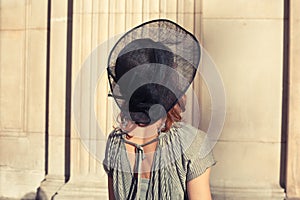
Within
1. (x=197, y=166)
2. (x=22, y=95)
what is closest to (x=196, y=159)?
(x=197, y=166)

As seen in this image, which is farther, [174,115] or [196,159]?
[174,115]

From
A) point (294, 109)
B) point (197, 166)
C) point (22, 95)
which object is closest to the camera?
point (197, 166)

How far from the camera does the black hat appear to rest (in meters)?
2.32

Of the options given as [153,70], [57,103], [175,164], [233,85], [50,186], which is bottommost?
[50,186]

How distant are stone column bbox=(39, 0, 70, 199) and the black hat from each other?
444 cm

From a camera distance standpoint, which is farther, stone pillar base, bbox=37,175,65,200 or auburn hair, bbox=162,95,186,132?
stone pillar base, bbox=37,175,65,200

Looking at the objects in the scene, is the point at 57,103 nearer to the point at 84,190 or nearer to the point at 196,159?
the point at 84,190

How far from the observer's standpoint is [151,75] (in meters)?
2.31

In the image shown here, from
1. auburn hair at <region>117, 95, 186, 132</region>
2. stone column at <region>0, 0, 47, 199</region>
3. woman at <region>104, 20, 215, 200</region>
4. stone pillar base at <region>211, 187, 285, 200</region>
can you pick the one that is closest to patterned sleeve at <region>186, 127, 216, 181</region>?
woman at <region>104, 20, 215, 200</region>

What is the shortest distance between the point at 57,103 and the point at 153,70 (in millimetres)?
4764

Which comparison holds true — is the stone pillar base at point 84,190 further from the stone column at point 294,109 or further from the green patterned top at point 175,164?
the green patterned top at point 175,164

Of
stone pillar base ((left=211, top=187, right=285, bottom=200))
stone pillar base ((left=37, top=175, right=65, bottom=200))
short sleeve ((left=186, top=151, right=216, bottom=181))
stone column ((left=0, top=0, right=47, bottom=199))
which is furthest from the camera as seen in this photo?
stone column ((left=0, top=0, right=47, bottom=199))

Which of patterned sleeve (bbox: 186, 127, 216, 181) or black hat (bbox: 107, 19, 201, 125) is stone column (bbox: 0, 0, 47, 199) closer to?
black hat (bbox: 107, 19, 201, 125)

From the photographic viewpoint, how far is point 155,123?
2.41m
